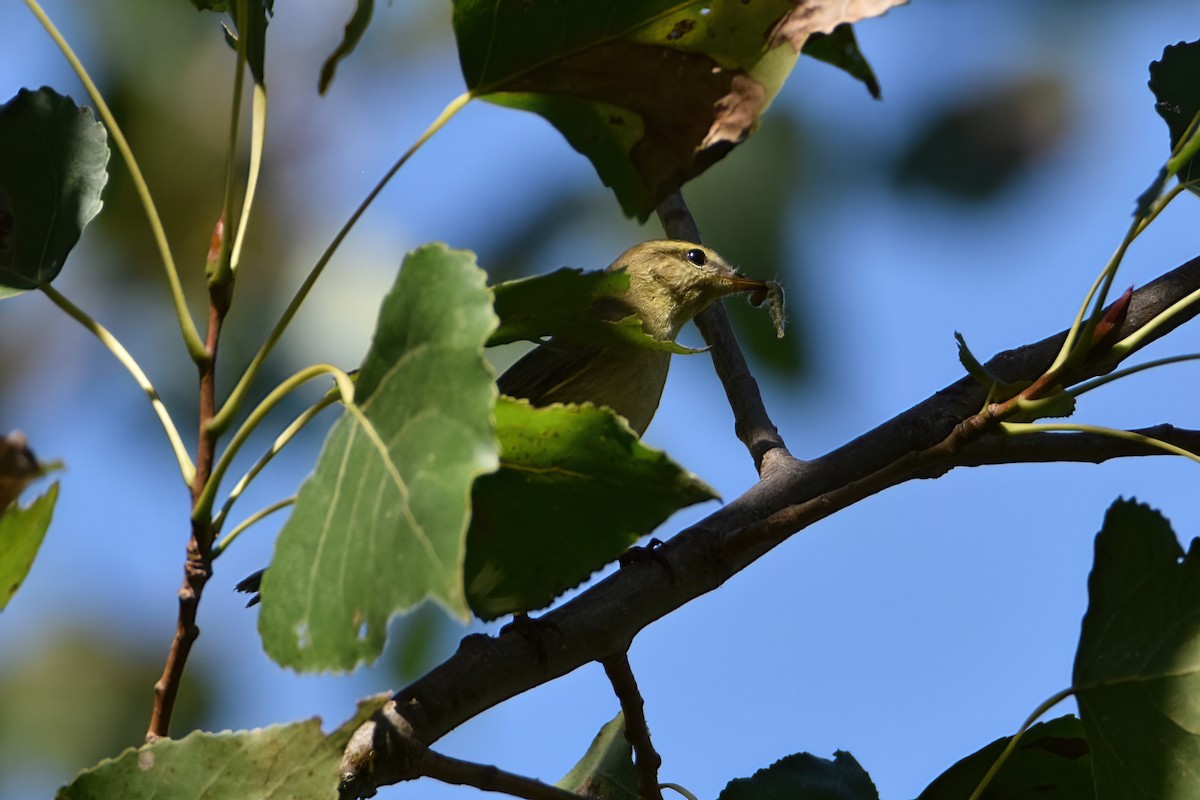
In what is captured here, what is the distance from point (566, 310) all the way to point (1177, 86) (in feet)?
4.84

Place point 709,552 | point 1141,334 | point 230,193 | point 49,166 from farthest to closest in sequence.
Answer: point 709,552
point 49,166
point 1141,334
point 230,193

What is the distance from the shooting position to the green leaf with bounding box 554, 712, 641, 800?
2.84 meters

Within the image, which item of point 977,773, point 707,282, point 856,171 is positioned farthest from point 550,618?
point 856,171

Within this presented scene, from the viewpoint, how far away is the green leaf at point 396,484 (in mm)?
1556

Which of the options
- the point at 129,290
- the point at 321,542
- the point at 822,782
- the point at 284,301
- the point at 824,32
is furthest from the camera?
the point at 129,290

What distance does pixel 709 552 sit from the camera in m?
2.80

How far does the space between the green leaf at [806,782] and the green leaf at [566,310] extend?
1.00 m

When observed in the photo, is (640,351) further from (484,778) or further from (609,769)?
(484,778)

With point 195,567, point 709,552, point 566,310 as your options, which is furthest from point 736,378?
point 195,567

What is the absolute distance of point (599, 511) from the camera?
7.09 ft

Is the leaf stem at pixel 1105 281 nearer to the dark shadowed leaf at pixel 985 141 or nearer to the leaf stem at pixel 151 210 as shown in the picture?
the leaf stem at pixel 151 210

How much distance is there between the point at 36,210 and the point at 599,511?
132 cm

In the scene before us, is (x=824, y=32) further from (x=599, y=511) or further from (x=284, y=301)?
(x=284, y=301)

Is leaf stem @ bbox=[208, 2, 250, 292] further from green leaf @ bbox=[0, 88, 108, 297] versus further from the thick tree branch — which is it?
the thick tree branch
